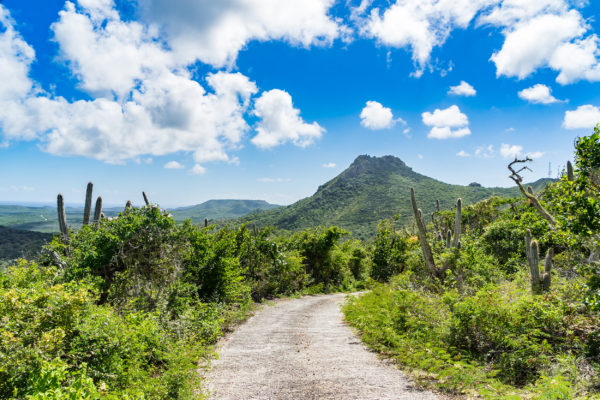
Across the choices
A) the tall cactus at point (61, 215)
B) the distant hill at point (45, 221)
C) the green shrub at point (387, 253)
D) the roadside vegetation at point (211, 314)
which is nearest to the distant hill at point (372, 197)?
the distant hill at point (45, 221)

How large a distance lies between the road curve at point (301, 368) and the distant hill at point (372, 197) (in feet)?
A: 193

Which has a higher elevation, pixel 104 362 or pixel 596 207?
pixel 596 207

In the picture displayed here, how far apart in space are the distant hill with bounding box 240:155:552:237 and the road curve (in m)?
58.9

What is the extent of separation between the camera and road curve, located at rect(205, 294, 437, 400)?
522 cm

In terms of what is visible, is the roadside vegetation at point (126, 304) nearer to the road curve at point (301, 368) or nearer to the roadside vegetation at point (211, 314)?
the roadside vegetation at point (211, 314)

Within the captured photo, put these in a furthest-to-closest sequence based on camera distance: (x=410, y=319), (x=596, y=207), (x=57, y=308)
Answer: (x=410, y=319) → (x=596, y=207) → (x=57, y=308)

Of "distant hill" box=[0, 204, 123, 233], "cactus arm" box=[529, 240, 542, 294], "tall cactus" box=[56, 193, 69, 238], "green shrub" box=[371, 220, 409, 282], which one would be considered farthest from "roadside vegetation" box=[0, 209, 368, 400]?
"distant hill" box=[0, 204, 123, 233]

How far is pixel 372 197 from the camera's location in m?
98.0

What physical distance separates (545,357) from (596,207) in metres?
2.83

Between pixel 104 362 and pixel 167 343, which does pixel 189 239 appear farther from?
pixel 104 362

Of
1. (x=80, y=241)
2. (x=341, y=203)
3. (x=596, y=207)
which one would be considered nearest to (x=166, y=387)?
(x=80, y=241)

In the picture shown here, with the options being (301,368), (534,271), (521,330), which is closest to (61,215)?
(301,368)

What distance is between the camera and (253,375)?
610 centimetres

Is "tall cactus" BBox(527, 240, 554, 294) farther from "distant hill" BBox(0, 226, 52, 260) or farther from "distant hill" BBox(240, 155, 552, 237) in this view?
"distant hill" BBox(240, 155, 552, 237)
